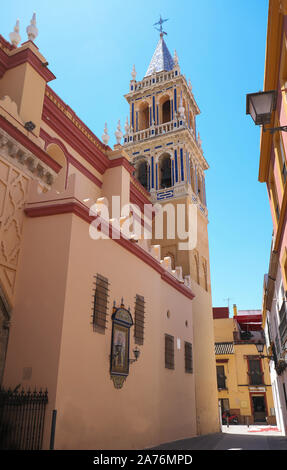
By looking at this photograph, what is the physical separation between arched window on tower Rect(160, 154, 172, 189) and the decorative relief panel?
1280cm

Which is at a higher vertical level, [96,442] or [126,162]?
[126,162]

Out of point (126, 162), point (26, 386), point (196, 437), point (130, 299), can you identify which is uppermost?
point (126, 162)

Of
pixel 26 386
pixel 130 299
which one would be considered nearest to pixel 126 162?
pixel 130 299

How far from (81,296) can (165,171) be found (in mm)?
14429

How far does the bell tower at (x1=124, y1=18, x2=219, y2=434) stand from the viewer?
17.2m

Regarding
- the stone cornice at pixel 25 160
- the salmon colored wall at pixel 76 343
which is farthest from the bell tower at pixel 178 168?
the stone cornice at pixel 25 160

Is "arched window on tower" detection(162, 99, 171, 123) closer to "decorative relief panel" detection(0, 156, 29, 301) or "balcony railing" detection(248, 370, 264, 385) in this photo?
"decorative relief panel" detection(0, 156, 29, 301)

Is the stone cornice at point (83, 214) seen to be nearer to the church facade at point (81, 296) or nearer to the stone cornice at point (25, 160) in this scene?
the church facade at point (81, 296)

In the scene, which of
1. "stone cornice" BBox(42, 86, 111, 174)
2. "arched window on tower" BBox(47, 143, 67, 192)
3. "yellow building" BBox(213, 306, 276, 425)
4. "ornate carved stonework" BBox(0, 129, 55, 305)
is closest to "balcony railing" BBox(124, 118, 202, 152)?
"stone cornice" BBox(42, 86, 111, 174)

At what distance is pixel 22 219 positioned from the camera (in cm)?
888

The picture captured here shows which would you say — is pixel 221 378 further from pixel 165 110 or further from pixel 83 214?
pixel 83 214

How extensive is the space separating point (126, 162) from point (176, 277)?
485 cm

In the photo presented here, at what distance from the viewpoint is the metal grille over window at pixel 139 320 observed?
10.5 meters

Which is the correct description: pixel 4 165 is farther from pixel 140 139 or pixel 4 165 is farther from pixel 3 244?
pixel 140 139
